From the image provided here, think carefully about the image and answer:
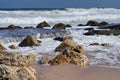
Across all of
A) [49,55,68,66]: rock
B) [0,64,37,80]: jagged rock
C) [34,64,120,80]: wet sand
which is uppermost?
[0,64,37,80]: jagged rock

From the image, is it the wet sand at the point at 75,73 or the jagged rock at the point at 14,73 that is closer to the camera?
the jagged rock at the point at 14,73

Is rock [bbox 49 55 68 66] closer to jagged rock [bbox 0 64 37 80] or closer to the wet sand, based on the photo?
the wet sand

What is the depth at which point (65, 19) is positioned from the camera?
129ft

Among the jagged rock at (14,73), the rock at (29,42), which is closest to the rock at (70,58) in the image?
the jagged rock at (14,73)

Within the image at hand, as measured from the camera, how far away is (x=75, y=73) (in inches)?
361

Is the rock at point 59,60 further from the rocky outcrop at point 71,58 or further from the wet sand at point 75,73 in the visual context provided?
the wet sand at point 75,73

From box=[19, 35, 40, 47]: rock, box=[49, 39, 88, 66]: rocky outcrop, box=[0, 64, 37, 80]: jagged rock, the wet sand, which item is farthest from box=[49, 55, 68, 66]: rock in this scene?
box=[19, 35, 40, 47]: rock

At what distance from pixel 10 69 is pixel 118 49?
676 cm

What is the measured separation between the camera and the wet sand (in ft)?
28.1

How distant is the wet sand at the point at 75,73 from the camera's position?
338 inches

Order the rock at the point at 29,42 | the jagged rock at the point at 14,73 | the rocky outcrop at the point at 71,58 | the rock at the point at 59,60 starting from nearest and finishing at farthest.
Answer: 1. the jagged rock at the point at 14,73
2. the rock at the point at 59,60
3. the rocky outcrop at the point at 71,58
4. the rock at the point at 29,42

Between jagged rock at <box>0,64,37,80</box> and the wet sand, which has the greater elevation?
jagged rock at <box>0,64,37,80</box>

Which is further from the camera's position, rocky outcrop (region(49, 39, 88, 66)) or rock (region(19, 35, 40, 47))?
rock (region(19, 35, 40, 47))

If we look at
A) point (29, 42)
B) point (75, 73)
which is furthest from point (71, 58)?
point (29, 42)
